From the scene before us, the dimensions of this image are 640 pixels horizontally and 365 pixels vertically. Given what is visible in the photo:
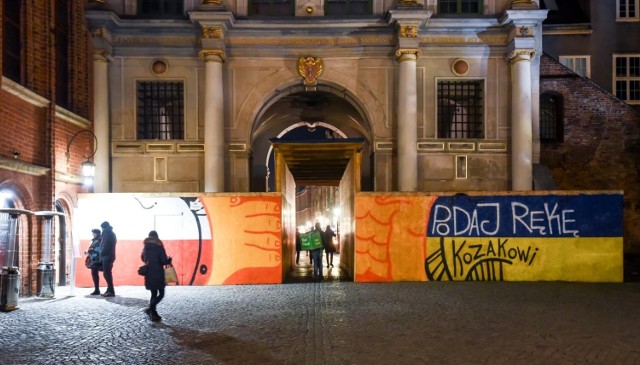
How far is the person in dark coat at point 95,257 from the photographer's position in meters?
16.0

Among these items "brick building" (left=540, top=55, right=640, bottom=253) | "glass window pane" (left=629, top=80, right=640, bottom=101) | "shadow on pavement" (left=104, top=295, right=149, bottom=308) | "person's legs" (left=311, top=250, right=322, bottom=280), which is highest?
"glass window pane" (left=629, top=80, right=640, bottom=101)

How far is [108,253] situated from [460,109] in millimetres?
12870

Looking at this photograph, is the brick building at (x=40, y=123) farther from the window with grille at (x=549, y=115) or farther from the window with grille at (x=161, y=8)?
the window with grille at (x=549, y=115)

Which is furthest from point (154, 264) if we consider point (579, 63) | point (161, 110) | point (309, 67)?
point (579, 63)

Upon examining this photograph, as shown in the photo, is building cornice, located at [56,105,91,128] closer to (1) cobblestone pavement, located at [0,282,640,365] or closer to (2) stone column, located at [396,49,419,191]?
(1) cobblestone pavement, located at [0,282,640,365]

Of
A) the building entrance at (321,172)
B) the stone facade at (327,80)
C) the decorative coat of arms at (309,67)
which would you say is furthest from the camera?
the decorative coat of arms at (309,67)

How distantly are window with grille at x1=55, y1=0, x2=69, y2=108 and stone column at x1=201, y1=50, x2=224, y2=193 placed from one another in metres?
4.17

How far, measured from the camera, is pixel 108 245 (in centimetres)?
1588

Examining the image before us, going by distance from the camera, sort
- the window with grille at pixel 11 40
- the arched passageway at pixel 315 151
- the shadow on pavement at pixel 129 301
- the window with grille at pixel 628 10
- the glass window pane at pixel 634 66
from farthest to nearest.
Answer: the glass window pane at pixel 634 66
the window with grille at pixel 628 10
the arched passageway at pixel 315 151
the window with grille at pixel 11 40
the shadow on pavement at pixel 129 301

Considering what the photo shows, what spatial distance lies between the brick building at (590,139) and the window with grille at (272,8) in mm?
10400

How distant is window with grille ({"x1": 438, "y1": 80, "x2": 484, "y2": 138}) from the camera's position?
72.9 ft

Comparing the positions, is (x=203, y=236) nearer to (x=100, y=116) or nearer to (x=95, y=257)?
(x=95, y=257)

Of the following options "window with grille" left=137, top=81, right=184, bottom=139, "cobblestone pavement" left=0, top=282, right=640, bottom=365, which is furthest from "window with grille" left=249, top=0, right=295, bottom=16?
"cobblestone pavement" left=0, top=282, right=640, bottom=365

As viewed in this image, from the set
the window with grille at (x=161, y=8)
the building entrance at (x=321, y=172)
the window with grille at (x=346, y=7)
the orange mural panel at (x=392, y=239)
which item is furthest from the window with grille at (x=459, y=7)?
Answer: the window with grille at (x=161, y=8)
